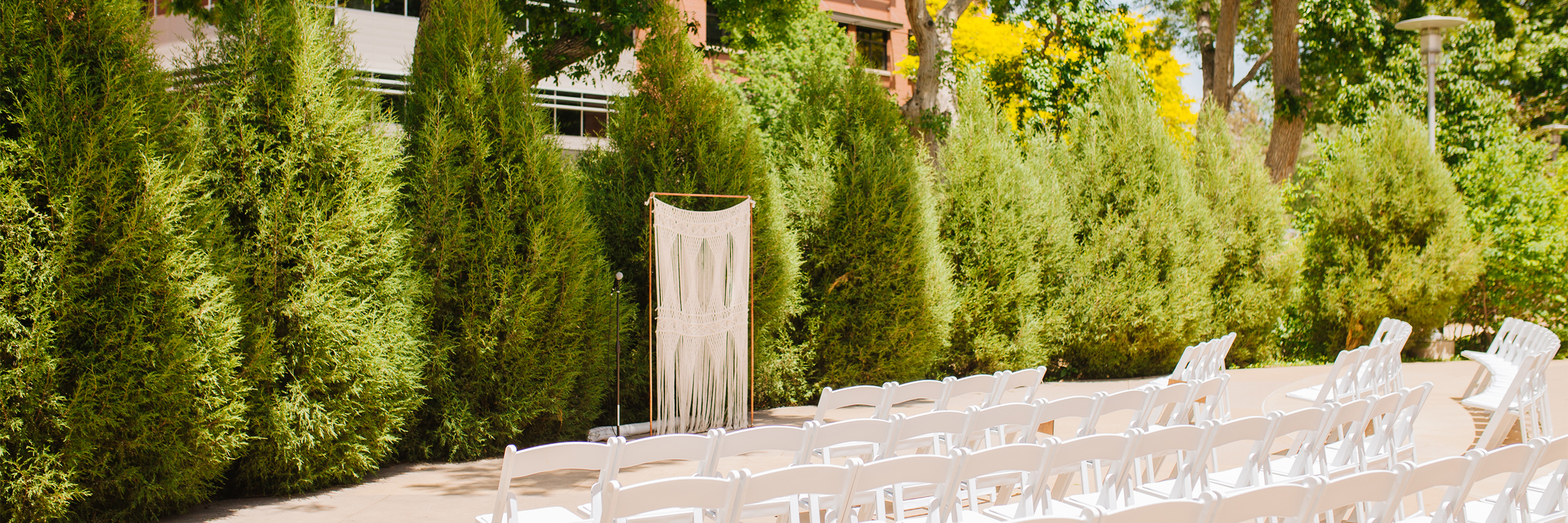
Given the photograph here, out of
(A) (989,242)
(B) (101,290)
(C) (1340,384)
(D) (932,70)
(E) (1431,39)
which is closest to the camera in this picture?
(B) (101,290)

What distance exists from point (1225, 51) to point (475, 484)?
553 inches

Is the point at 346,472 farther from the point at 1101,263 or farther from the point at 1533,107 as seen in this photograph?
the point at 1533,107

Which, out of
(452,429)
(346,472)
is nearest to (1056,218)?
(452,429)

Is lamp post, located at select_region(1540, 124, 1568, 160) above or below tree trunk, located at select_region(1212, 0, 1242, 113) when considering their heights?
below

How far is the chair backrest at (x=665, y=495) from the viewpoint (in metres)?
2.81

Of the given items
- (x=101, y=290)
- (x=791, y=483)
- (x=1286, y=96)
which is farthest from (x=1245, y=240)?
(x=101, y=290)

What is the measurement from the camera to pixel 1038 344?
36.6 feet

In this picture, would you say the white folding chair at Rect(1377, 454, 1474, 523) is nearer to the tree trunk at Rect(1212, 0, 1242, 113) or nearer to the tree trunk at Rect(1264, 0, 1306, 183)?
the tree trunk at Rect(1264, 0, 1306, 183)

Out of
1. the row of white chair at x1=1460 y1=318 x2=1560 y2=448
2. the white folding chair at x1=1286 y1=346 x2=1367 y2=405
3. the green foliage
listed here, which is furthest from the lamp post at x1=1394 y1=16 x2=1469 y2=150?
the white folding chair at x1=1286 y1=346 x2=1367 y2=405

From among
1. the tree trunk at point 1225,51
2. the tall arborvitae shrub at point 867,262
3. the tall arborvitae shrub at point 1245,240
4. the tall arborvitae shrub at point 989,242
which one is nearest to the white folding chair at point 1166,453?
the tall arborvitae shrub at point 867,262

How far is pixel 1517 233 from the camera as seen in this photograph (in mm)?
13703

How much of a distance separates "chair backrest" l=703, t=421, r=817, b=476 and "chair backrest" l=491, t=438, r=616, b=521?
0.38 metres

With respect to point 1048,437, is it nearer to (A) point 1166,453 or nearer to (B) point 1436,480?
(A) point 1166,453

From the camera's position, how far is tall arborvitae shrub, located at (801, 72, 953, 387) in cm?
976
